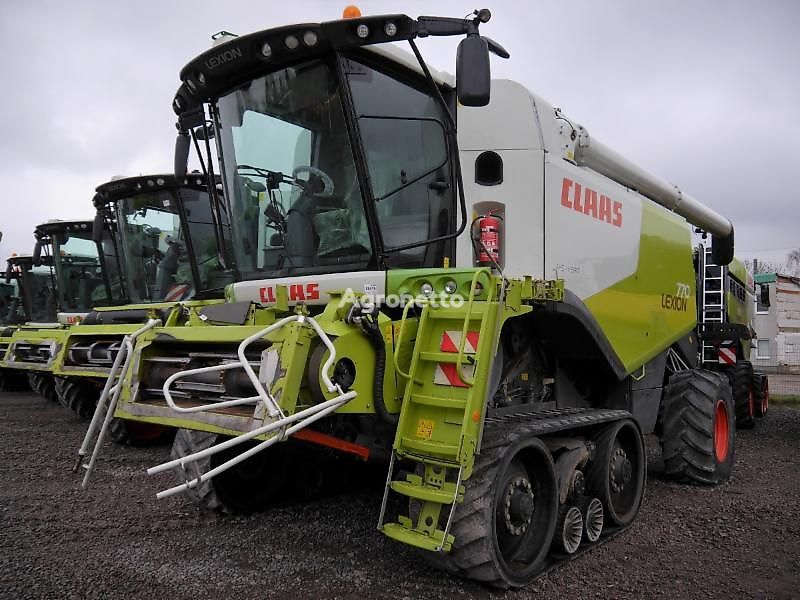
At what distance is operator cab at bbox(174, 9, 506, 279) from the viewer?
3623 millimetres

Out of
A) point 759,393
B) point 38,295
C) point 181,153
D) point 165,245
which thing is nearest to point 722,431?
point 759,393

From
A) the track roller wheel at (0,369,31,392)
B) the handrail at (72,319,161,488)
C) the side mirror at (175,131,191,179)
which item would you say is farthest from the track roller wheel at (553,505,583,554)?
the track roller wheel at (0,369,31,392)

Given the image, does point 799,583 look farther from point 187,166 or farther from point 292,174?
point 187,166

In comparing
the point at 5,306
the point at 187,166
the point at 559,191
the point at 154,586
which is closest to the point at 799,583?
the point at 559,191

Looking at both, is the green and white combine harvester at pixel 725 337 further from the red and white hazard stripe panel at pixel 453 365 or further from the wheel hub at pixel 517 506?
the red and white hazard stripe panel at pixel 453 365

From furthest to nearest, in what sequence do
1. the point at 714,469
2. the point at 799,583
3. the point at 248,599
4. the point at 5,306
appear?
the point at 5,306, the point at 714,469, the point at 799,583, the point at 248,599

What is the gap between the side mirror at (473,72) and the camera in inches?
125

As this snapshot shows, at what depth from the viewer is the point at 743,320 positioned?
11.0 meters

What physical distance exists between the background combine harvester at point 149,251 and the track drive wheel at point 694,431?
4.31 meters

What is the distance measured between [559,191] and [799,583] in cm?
246

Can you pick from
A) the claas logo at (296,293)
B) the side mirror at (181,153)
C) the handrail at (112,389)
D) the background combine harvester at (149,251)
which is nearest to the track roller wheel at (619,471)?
the claas logo at (296,293)

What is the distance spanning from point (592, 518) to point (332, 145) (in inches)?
101

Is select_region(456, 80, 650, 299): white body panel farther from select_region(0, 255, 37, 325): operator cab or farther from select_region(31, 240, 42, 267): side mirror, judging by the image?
select_region(0, 255, 37, 325): operator cab

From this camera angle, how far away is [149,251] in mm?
8547
